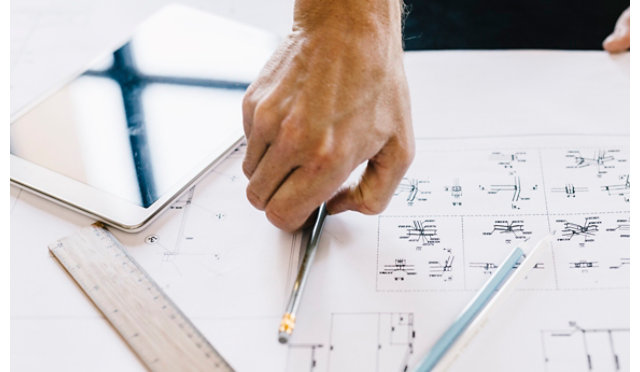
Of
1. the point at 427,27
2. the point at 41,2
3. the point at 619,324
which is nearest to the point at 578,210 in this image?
the point at 619,324

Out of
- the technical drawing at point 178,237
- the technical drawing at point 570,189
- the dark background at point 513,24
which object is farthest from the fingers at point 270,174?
the dark background at point 513,24

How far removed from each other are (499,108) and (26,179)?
62 cm

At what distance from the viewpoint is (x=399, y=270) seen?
0.75m

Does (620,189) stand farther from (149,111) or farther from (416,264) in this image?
(149,111)

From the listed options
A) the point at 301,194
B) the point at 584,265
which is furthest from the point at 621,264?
the point at 301,194

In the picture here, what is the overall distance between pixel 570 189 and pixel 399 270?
229mm

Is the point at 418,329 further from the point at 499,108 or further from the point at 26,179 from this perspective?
the point at 26,179

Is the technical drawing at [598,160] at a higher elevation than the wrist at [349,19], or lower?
lower

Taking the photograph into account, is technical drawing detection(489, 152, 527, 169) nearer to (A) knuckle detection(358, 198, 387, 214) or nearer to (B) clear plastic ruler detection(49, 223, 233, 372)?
(A) knuckle detection(358, 198, 387, 214)

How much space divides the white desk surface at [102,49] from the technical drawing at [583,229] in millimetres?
142

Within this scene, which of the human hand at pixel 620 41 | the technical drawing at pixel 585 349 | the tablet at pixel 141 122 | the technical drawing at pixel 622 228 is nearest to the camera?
the technical drawing at pixel 585 349

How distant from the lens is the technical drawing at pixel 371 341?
670 mm

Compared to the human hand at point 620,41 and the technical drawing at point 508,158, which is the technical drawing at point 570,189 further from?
the human hand at point 620,41

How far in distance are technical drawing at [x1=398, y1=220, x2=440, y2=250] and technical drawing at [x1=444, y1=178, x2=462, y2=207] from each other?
38 mm
